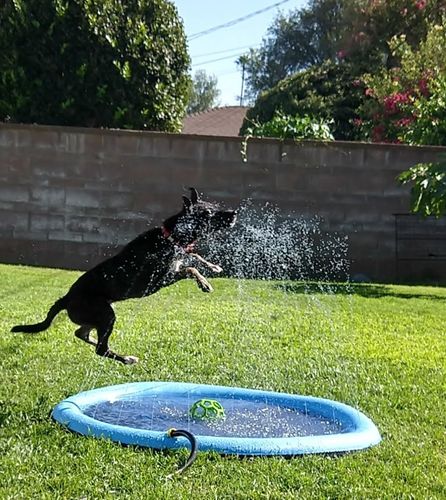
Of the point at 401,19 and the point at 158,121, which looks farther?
the point at 401,19

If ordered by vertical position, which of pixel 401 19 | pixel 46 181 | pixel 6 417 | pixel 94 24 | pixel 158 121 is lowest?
pixel 6 417

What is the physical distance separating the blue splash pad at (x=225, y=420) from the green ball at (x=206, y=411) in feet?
0.10

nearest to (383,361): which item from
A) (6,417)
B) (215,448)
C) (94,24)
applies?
(215,448)

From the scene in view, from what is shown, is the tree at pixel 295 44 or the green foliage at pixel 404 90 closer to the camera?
the green foliage at pixel 404 90

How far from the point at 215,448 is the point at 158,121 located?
30.3 ft

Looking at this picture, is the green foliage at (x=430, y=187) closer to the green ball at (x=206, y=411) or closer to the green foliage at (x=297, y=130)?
the green foliage at (x=297, y=130)

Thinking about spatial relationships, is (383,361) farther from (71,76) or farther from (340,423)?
(71,76)

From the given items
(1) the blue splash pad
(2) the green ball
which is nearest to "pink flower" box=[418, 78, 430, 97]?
(1) the blue splash pad

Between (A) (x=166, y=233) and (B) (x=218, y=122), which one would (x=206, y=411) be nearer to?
(A) (x=166, y=233)

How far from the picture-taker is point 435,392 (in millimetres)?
5395

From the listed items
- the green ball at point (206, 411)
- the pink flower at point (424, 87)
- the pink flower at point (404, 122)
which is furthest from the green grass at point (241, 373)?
the pink flower at point (424, 87)

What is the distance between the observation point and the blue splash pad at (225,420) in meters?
4.10

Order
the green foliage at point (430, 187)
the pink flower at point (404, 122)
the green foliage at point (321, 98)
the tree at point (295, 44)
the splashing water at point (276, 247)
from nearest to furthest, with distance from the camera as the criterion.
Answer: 1. the green foliage at point (430, 187)
2. the splashing water at point (276, 247)
3. the pink flower at point (404, 122)
4. the green foliage at point (321, 98)
5. the tree at point (295, 44)

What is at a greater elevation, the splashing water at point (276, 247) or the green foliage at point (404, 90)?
the green foliage at point (404, 90)
